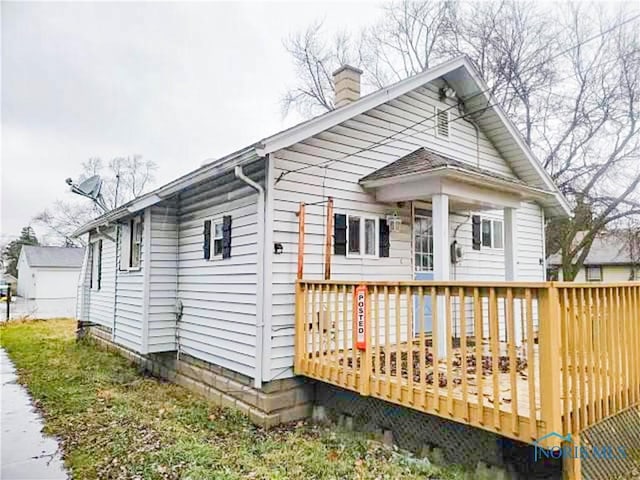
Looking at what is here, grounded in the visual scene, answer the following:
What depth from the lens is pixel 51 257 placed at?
34250 millimetres

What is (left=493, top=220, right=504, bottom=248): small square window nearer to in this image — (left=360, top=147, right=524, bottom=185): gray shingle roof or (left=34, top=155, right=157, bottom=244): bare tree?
(left=360, top=147, right=524, bottom=185): gray shingle roof

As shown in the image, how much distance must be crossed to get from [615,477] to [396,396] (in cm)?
204

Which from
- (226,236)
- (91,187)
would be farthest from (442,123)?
(91,187)

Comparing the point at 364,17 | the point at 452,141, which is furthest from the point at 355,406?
the point at 364,17

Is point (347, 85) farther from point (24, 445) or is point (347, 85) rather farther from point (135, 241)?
point (24, 445)

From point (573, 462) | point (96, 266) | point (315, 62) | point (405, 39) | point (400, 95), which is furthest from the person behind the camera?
point (315, 62)

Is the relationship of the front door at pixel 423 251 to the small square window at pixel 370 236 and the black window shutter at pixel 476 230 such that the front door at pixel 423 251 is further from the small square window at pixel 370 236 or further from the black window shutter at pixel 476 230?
the black window shutter at pixel 476 230

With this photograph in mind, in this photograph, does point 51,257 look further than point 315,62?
Yes

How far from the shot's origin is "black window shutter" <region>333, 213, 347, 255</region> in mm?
6027

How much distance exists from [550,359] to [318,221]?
3.45m

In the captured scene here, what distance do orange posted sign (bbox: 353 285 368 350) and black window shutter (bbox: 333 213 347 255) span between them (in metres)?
1.50

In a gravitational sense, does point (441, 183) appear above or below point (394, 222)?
above

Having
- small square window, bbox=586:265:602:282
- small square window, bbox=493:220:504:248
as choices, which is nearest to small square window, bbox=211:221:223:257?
small square window, bbox=493:220:504:248

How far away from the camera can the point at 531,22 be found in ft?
49.7
